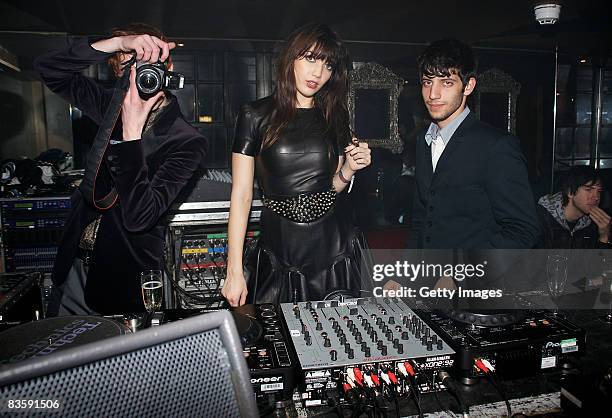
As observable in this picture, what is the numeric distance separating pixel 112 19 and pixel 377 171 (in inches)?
91.0

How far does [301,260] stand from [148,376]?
1707 mm

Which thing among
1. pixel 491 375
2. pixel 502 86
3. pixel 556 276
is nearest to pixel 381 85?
pixel 502 86

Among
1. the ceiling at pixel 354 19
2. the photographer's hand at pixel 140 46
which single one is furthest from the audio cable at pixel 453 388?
the ceiling at pixel 354 19

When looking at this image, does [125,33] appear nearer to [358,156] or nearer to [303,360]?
[358,156]

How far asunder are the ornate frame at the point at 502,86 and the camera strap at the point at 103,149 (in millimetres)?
2450

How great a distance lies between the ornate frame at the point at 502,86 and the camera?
3512mm

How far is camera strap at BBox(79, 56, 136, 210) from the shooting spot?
7.00ft

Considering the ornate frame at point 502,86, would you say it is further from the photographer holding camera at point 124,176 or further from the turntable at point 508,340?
the turntable at point 508,340

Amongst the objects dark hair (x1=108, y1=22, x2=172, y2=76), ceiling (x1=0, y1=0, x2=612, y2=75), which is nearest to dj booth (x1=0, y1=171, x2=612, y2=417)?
dark hair (x1=108, y1=22, x2=172, y2=76)

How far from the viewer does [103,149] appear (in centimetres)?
213

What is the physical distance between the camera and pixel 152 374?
1.60ft

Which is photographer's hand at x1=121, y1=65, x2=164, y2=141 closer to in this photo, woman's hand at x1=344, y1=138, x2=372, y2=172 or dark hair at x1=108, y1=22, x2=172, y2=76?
dark hair at x1=108, y1=22, x2=172, y2=76

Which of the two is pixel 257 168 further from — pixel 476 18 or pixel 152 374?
pixel 476 18

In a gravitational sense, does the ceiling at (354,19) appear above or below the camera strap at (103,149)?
above
